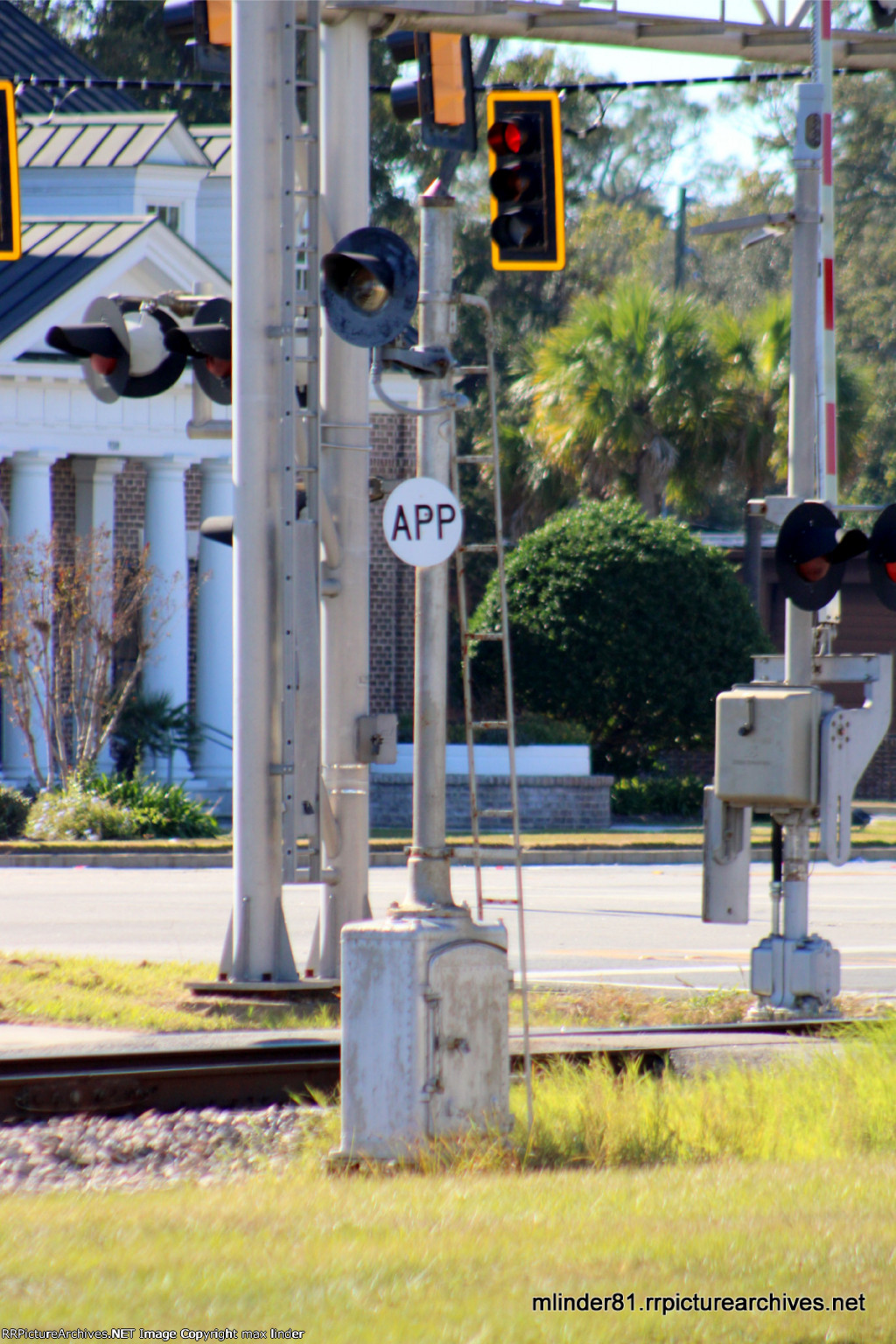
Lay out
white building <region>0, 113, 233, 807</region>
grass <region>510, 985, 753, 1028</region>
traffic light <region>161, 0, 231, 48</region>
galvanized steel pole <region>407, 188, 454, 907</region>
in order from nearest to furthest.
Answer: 1. galvanized steel pole <region>407, 188, 454, 907</region>
2. grass <region>510, 985, 753, 1028</region>
3. traffic light <region>161, 0, 231, 48</region>
4. white building <region>0, 113, 233, 807</region>

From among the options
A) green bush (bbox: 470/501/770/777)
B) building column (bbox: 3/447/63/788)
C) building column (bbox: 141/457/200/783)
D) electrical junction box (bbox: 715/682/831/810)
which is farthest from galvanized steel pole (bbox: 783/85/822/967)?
building column (bbox: 141/457/200/783)

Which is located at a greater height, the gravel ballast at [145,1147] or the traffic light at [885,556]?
the traffic light at [885,556]

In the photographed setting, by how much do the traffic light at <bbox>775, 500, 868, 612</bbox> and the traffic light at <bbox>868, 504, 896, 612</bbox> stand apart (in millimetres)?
135

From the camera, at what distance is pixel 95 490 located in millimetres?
29359

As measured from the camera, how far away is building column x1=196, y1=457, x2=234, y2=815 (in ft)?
96.9

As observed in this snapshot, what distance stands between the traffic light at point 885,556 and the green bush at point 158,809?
49.2ft

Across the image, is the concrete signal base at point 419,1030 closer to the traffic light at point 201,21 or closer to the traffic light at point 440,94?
the traffic light at point 440,94

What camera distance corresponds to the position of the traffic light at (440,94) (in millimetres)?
10305

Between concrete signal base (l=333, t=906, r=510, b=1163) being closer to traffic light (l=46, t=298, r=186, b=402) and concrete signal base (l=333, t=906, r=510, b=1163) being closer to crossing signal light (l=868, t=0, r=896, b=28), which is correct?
traffic light (l=46, t=298, r=186, b=402)

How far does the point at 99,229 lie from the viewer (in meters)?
29.1

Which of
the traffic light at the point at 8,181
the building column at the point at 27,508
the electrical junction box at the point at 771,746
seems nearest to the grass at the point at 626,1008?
the electrical junction box at the point at 771,746

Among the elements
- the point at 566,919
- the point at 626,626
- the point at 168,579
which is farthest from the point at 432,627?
the point at 626,626

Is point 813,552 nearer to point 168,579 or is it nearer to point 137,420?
point 168,579

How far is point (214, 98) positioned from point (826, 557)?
136 ft
